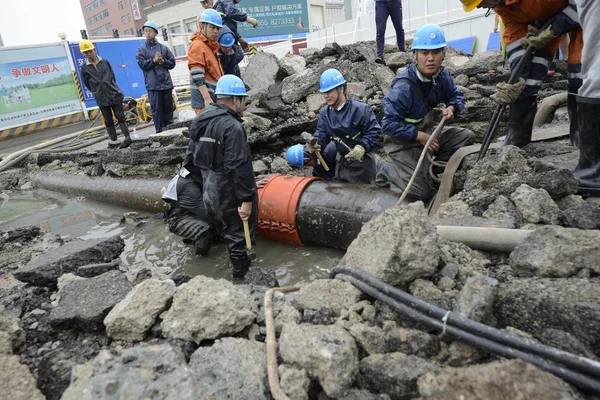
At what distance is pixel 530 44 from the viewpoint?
2.97m

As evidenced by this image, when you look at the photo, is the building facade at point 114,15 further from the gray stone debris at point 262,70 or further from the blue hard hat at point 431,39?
the blue hard hat at point 431,39

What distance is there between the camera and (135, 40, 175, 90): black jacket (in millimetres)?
7039

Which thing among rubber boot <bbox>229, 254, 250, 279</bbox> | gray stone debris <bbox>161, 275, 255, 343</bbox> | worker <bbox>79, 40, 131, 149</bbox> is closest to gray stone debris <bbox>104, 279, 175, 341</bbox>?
gray stone debris <bbox>161, 275, 255, 343</bbox>

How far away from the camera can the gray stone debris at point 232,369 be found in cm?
153

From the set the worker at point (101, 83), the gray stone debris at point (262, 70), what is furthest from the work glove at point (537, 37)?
the worker at point (101, 83)

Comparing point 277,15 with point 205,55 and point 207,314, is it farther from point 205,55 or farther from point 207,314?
point 207,314

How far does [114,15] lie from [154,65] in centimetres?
5552

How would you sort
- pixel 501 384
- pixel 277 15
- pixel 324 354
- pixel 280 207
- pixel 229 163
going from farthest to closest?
1. pixel 277 15
2. pixel 280 207
3. pixel 229 163
4. pixel 324 354
5. pixel 501 384

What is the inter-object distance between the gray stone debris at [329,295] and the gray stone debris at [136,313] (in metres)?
0.74

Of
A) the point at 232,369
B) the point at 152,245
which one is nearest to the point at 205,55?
the point at 152,245

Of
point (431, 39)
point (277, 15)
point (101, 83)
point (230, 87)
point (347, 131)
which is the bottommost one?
point (347, 131)

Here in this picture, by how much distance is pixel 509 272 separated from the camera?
1.80 meters

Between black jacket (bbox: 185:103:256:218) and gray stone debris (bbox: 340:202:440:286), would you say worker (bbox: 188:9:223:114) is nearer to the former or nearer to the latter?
black jacket (bbox: 185:103:256:218)

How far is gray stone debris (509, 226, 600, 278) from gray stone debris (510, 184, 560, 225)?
46 centimetres
